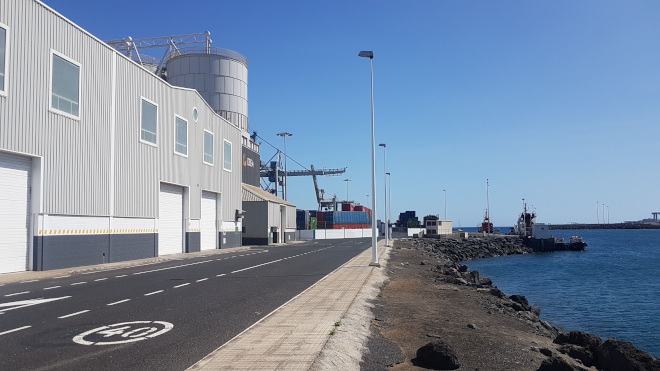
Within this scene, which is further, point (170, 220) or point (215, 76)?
point (215, 76)

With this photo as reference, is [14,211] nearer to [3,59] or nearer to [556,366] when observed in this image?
[3,59]

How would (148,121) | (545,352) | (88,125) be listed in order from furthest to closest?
(148,121) < (88,125) < (545,352)

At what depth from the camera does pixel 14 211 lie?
21.5m

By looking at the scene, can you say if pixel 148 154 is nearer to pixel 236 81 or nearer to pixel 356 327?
pixel 356 327

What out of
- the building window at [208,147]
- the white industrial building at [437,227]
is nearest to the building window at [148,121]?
the building window at [208,147]

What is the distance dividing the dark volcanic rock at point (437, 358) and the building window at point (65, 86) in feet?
70.3

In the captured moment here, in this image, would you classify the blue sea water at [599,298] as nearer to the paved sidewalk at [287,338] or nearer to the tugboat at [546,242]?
the paved sidewalk at [287,338]

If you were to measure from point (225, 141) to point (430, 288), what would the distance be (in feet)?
102

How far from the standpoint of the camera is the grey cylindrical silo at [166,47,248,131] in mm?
57469

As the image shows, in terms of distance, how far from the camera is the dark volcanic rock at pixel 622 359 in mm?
10453

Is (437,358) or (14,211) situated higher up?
(14,211)

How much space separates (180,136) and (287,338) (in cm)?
3065

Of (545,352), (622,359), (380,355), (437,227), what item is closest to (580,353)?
(622,359)

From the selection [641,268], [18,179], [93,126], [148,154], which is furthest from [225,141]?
[641,268]
